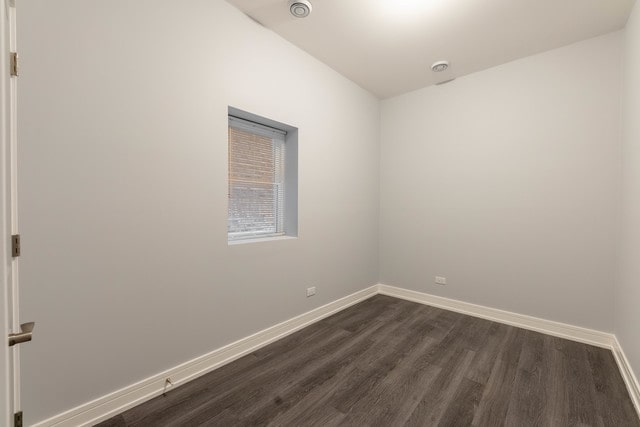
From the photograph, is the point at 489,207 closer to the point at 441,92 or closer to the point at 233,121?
the point at 441,92

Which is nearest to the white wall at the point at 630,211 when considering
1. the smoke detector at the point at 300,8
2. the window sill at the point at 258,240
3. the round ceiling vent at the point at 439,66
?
the round ceiling vent at the point at 439,66

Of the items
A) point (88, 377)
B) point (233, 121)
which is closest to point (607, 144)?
point (233, 121)

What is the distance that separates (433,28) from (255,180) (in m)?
2.12

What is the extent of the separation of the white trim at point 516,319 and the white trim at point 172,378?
1.47 metres

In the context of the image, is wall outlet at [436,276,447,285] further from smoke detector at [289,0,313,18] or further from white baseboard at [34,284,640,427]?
smoke detector at [289,0,313,18]

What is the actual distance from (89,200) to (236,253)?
103cm

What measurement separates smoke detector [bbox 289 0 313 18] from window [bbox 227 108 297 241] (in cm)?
89

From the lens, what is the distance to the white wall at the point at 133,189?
1.41 metres

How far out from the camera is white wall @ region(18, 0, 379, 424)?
1405 mm

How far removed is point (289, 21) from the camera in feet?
7.72

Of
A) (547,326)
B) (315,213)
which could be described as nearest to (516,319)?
(547,326)

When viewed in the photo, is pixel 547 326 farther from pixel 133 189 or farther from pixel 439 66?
pixel 133 189

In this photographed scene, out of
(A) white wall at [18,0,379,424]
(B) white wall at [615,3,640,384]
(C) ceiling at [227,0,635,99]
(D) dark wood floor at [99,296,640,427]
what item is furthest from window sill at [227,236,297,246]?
(B) white wall at [615,3,640,384]

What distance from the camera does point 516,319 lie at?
292 cm
